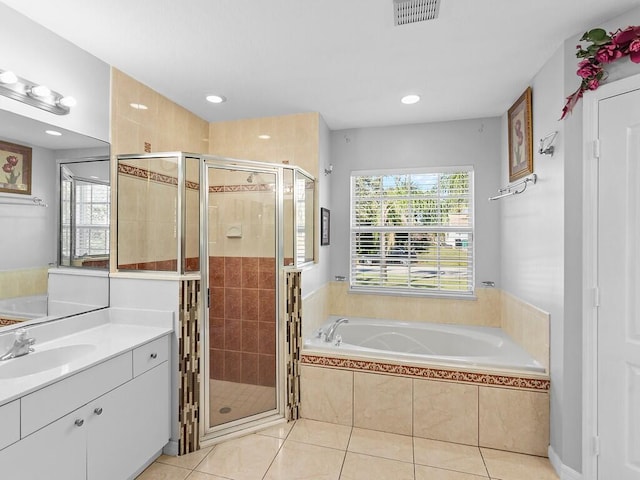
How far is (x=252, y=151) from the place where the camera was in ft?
10.5

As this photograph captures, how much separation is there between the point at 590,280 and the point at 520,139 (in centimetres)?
132

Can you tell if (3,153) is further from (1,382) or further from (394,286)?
(394,286)

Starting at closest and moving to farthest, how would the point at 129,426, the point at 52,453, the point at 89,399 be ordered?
the point at 52,453 < the point at 89,399 < the point at 129,426

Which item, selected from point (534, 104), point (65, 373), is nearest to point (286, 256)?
point (65, 373)

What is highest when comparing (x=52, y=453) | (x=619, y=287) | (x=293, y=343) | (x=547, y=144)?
(x=547, y=144)

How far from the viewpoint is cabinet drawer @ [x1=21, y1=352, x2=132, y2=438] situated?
1.35 metres

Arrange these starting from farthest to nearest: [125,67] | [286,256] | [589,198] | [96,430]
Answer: [286,256], [125,67], [589,198], [96,430]

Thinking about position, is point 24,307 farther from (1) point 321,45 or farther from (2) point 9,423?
(1) point 321,45

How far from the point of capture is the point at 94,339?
1.98 metres

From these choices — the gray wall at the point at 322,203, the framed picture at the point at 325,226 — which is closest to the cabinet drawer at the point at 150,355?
the gray wall at the point at 322,203

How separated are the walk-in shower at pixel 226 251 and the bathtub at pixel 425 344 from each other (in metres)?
0.46

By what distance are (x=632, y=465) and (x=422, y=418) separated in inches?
42.8

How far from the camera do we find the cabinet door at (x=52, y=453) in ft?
4.22

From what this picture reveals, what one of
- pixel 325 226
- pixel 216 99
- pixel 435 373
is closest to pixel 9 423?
pixel 435 373
